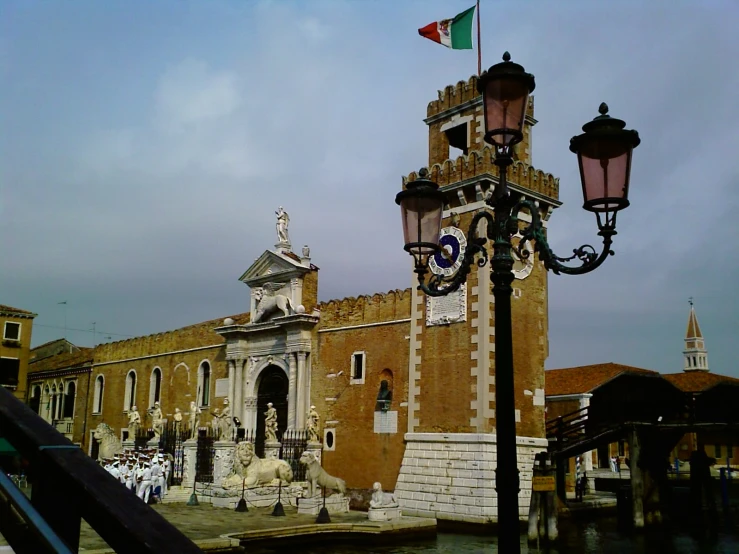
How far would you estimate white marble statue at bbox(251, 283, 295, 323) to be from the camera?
2295cm

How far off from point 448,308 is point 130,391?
18599 mm

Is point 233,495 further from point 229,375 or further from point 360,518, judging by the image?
point 229,375

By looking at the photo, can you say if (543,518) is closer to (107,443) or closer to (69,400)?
(107,443)

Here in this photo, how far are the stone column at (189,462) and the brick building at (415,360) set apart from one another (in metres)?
2.93

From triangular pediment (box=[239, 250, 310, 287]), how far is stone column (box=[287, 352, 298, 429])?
102 inches

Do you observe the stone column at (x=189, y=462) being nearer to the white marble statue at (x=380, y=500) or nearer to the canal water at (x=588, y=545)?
the white marble statue at (x=380, y=500)

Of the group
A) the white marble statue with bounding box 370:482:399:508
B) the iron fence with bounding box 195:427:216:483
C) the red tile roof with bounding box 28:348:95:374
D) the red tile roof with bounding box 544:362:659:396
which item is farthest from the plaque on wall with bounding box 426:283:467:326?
the red tile roof with bounding box 28:348:95:374

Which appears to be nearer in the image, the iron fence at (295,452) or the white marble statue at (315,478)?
the white marble statue at (315,478)

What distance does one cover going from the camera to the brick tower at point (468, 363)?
1675 cm

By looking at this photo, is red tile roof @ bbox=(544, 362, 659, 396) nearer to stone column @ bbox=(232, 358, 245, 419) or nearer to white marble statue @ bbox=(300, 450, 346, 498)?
stone column @ bbox=(232, 358, 245, 419)

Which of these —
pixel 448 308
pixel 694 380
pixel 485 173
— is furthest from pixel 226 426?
pixel 694 380

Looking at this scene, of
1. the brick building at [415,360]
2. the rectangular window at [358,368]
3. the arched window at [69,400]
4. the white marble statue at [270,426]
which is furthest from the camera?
the arched window at [69,400]

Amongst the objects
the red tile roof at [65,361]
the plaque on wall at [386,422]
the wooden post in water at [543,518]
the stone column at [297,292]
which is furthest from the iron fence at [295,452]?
the red tile roof at [65,361]

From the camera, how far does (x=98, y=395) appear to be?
110ft
